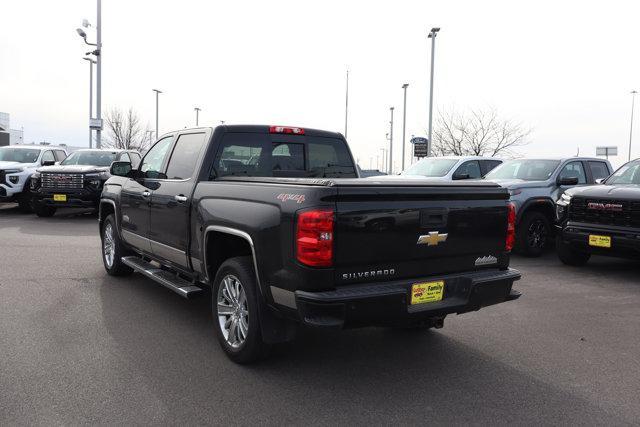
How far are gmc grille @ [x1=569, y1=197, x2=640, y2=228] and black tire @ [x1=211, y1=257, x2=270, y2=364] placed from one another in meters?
5.89

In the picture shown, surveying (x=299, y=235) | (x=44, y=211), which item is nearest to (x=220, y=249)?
(x=299, y=235)

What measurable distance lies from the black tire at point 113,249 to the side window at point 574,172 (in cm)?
785

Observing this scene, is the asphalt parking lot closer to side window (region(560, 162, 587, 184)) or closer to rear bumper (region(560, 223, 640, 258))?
rear bumper (region(560, 223, 640, 258))

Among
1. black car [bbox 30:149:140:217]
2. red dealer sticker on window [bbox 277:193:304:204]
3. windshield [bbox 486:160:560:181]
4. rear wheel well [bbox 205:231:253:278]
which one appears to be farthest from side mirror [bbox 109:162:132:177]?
black car [bbox 30:149:140:217]

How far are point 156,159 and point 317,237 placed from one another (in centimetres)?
342

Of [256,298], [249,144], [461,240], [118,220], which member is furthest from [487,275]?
[118,220]

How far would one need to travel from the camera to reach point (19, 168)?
14.7 m

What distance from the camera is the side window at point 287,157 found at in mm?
5383

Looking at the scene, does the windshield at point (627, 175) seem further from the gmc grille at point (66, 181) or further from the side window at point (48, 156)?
the side window at point (48, 156)

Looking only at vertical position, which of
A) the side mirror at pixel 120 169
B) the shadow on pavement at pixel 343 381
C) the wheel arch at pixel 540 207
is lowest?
the shadow on pavement at pixel 343 381

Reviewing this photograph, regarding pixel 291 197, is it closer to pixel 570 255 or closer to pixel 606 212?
pixel 606 212

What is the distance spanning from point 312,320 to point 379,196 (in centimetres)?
92

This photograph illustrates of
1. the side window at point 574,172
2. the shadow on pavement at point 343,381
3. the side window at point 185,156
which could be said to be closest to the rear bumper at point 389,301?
the shadow on pavement at point 343,381

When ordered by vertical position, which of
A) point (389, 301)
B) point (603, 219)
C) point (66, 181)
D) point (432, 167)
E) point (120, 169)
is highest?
point (432, 167)
